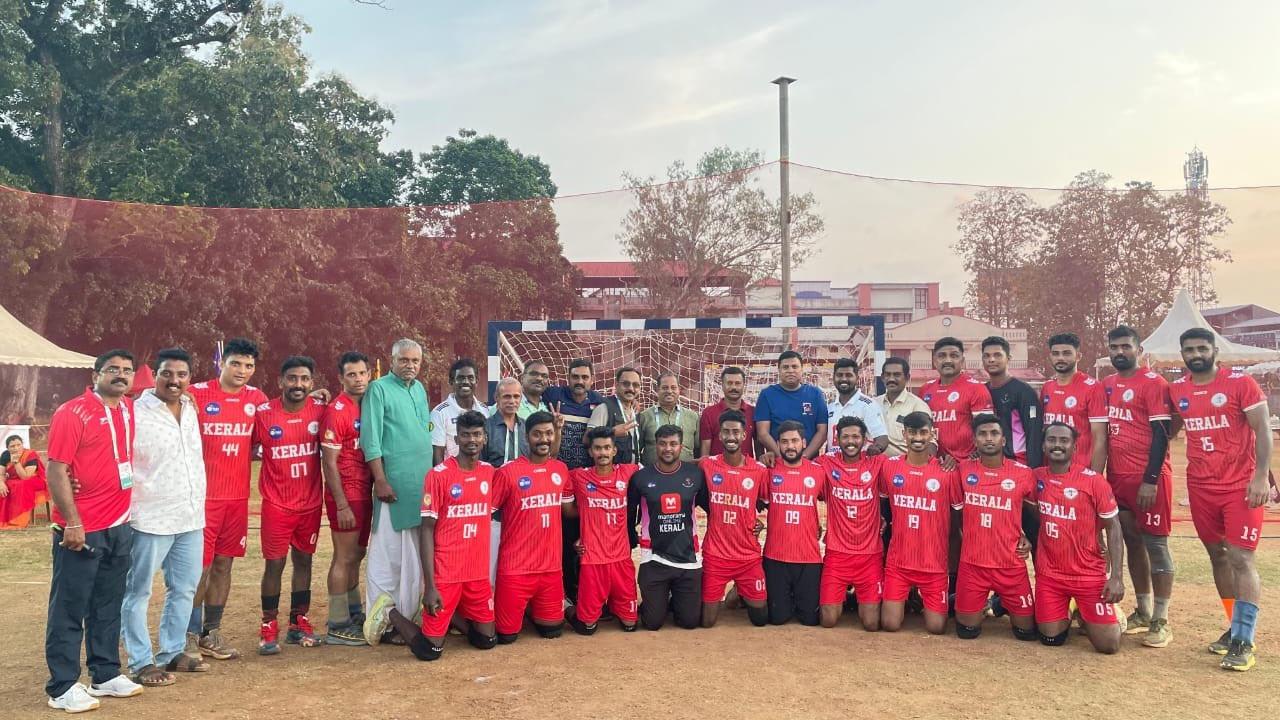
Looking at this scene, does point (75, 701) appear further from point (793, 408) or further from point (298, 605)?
point (793, 408)

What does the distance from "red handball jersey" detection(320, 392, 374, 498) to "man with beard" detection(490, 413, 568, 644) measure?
0.88m

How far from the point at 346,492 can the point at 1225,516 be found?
550 cm

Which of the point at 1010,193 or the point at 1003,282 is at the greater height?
the point at 1010,193

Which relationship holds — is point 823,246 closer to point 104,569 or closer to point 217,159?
point 104,569

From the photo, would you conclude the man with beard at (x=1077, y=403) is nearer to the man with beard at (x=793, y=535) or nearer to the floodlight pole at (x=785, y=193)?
the man with beard at (x=793, y=535)

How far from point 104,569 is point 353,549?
5.02 feet

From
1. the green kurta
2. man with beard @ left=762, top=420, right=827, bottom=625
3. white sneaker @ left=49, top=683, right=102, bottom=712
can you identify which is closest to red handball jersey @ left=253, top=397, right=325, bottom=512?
the green kurta

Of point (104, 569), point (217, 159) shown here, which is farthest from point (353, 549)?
A: point (217, 159)

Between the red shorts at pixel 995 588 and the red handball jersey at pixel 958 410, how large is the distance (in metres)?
0.87

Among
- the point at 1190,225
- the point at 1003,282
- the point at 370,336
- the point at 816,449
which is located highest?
the point at 1190,225

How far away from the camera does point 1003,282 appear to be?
13.1m

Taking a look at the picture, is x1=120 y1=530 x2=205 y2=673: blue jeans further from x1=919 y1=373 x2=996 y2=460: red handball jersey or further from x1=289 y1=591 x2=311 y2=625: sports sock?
x1=919 y1=373 x2=996 y2=460: red handball jersey

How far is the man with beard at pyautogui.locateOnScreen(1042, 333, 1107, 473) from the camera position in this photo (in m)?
5.91

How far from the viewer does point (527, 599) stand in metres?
5.71
